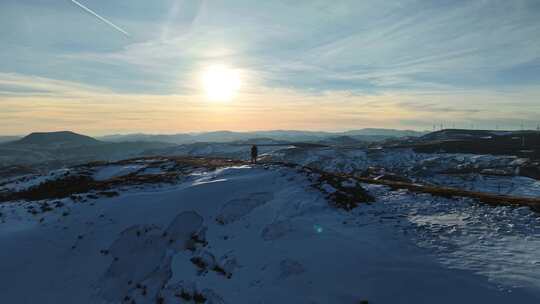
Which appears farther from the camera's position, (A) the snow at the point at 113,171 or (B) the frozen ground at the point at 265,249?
(A) the snow at the point at 113,171

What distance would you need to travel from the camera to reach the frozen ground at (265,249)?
14006 millimetres

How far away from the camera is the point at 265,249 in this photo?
1862 cm

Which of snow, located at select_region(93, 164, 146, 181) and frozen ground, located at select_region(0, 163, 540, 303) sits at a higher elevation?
snow, located at select_region(93, 164, 146, 181)

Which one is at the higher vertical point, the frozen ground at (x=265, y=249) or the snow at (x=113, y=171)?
the snow at (x=113, y=171)

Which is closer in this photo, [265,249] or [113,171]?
[265,249]

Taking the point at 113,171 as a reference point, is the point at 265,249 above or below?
below

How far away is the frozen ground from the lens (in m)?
14.0

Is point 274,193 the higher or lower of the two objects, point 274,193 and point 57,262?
the higher

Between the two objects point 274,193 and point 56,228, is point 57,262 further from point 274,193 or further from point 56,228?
point 274,193

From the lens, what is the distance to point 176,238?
21656mm

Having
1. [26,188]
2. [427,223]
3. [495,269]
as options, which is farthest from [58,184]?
[495,269]

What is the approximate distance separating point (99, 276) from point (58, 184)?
2923 centimetres

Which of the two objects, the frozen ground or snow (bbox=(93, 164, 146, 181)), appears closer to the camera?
the frozen ground

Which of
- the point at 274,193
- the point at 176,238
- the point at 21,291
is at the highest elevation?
the point at 274,193
